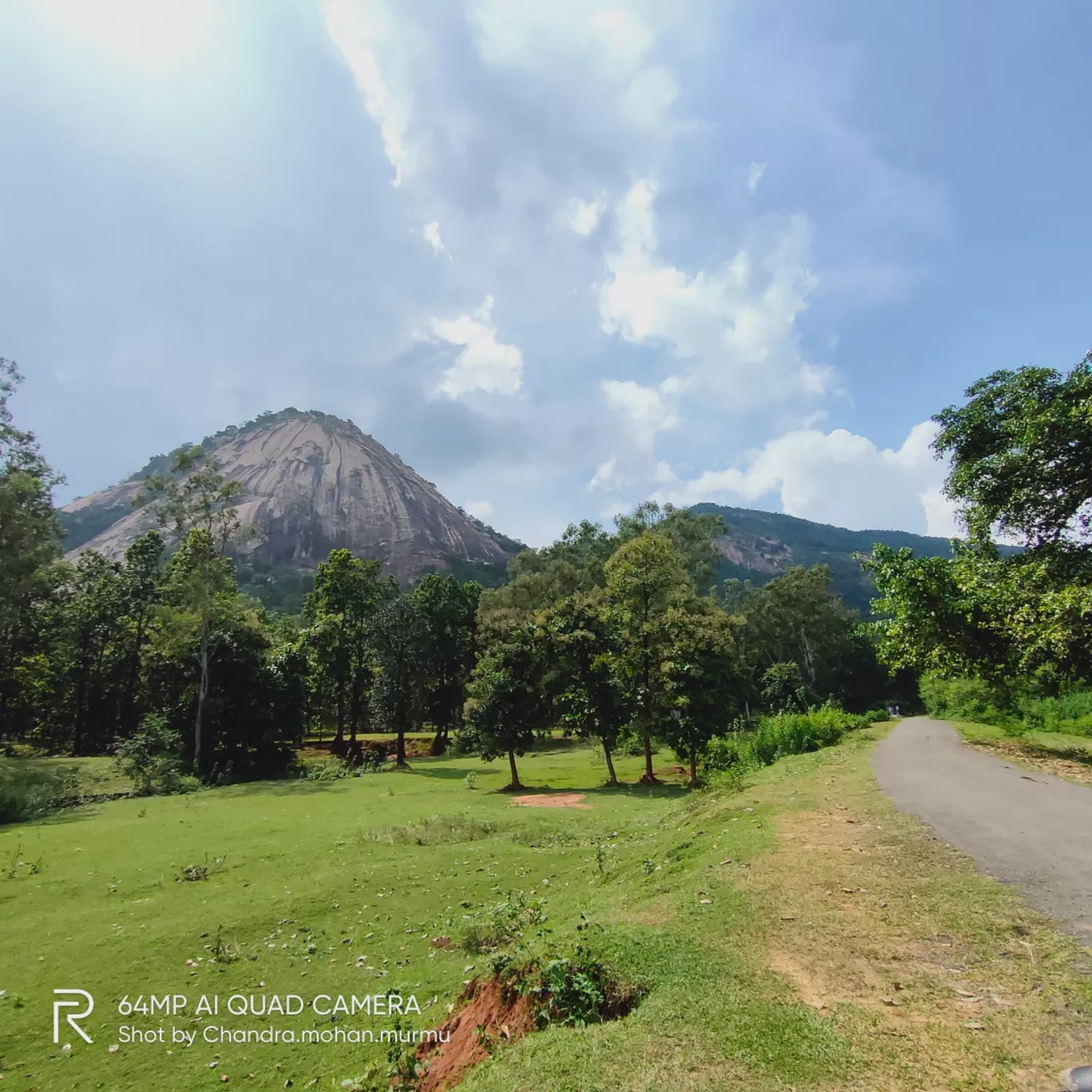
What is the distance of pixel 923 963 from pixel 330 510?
168m

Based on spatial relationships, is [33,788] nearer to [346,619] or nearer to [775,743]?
[346,619]

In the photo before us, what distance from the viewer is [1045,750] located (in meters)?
16.0

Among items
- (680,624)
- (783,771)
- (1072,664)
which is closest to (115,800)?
(680,624)

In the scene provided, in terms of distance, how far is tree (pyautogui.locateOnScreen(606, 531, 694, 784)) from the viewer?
22.5m

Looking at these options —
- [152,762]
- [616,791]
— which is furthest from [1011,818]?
[152,762]

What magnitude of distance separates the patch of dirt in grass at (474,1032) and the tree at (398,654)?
33.3m

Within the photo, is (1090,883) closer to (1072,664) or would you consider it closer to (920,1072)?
(920,1072)

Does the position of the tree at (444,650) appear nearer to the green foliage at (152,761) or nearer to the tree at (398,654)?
the tree at (398,654)

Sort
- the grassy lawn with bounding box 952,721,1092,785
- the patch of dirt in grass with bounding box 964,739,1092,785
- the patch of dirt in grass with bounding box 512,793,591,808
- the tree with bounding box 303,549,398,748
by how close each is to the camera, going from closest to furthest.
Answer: the patch of dirt in grass with bounding box 964,739,1092,785 → the grassy lawn with bounding box 952,721,1092,785 → the patch of dirt in grass with bounding box 512,793,591,808 → the tree with bounding box 303,549,398,748

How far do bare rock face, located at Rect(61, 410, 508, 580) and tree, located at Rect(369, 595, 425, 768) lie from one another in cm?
10604

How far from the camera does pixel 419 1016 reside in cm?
557

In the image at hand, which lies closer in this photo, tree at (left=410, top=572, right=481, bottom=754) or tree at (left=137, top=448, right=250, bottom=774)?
tree at (left=137, top=448, right=250, bottom=774)

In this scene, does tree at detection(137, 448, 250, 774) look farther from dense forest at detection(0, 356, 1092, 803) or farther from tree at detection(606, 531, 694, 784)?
tree at detection(606, 531, 694, 784)

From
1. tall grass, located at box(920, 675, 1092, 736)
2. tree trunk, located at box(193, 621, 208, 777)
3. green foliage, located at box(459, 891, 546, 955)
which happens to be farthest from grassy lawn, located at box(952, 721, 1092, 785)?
tree trunk, located at box(193, 621, 208, 777)
